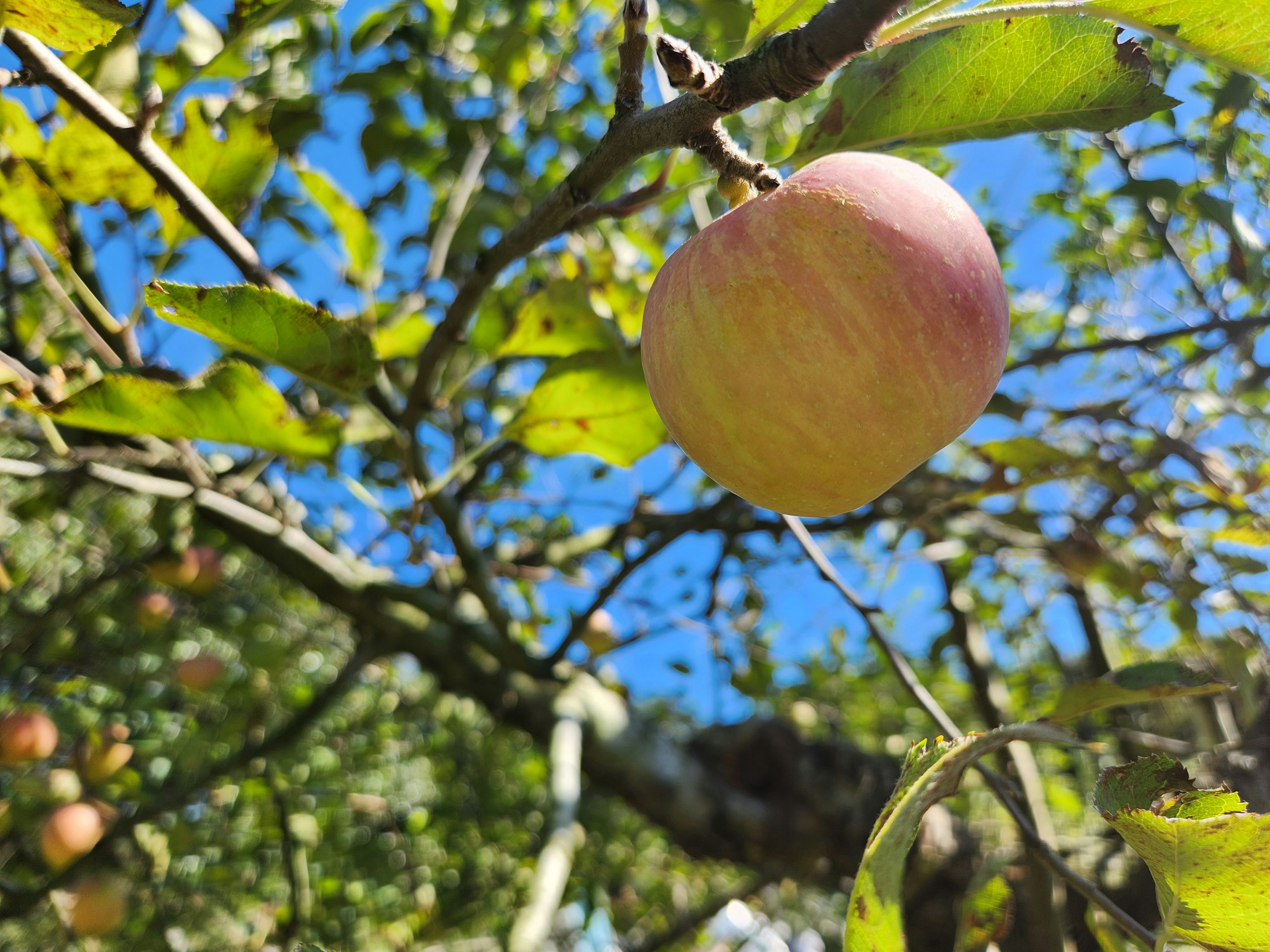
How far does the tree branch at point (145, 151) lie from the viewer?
634 mm

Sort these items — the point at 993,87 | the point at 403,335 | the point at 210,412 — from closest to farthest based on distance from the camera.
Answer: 1. the point at 993,87
2. the point at 210,412
3. the point at 403,335

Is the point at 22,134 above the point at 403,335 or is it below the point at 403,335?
above

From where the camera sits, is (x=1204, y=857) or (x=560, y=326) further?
(x=560, y=326)

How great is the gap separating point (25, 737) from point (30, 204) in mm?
1540

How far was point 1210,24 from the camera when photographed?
515mm

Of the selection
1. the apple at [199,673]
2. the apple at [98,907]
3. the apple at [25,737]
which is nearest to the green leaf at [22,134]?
the apple at [199,673]

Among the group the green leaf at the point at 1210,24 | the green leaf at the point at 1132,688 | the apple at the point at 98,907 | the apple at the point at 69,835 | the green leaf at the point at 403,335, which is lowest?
the apple at the point at 98,907

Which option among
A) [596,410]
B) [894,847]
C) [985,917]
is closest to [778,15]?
[596,410]

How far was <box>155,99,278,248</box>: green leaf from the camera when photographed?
2.77 feet

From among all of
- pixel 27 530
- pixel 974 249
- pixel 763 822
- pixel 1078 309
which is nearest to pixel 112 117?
pixel 974 249

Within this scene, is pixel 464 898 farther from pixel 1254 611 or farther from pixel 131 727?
pixel 1254 611

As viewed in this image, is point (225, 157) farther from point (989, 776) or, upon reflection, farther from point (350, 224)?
point (989, 776)

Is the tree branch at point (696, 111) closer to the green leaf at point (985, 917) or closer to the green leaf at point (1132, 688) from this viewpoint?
the green leaf at point (1132, 688)

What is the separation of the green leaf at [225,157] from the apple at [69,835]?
61.5 inches
